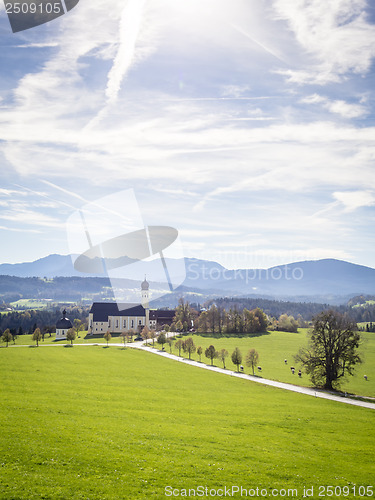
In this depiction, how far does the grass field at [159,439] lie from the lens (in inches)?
653

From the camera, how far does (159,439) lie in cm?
2283

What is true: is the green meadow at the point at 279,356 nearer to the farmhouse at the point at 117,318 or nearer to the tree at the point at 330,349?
the tree at the point at 330,349

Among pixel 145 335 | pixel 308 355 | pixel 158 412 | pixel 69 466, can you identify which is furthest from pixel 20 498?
pixel 145 335

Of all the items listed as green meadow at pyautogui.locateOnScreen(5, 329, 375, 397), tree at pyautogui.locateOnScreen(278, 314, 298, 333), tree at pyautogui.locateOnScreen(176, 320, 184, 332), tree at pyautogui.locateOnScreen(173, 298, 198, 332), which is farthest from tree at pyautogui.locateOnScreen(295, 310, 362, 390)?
tree at pyautogui.locateOnScreen(278, 314, 298, 333)

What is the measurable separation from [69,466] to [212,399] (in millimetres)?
23503

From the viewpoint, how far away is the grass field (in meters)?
16.6

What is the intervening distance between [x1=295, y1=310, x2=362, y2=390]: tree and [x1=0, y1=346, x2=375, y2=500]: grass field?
1035 cm

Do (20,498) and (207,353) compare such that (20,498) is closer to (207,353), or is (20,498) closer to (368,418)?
(368,418)

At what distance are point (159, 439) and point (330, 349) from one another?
126 feet

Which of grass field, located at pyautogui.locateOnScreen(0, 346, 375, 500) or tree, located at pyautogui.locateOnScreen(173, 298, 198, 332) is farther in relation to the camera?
tree, located at pyautogui.locateOnScreen(173, 298, 198, 332)

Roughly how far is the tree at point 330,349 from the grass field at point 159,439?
1035 cm

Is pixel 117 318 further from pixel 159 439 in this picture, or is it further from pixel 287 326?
pixel 159 439

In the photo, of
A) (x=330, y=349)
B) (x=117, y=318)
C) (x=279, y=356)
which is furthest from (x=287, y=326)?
(x=330, y=349)

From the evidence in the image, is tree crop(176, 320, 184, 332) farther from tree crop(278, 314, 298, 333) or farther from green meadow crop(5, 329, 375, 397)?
tree crop(278, 314, 298, 333)
